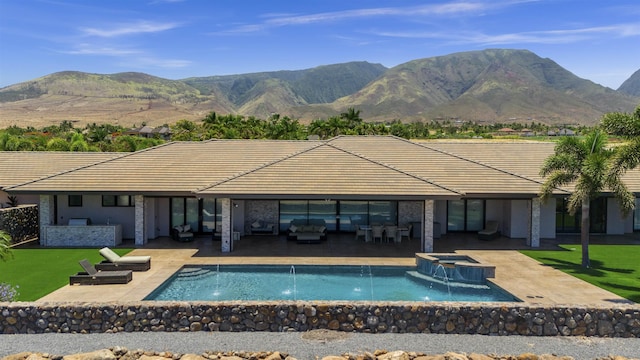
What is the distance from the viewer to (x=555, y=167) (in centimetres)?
1816

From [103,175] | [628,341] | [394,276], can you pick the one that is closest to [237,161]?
[103,175]

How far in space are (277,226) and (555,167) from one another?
1245 centimetres

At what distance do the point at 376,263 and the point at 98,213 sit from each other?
13.3 metres

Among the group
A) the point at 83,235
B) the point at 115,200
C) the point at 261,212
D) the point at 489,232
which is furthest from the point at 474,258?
the point at 83,235

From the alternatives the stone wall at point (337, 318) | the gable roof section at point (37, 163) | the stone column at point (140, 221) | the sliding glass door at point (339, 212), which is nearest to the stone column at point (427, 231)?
the sliding glass door at point (339, 212)

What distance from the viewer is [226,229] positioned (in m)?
20.5

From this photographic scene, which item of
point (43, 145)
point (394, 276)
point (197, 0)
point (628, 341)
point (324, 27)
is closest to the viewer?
point (628, 341)

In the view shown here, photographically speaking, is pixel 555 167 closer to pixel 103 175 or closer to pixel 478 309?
pixel 478 309

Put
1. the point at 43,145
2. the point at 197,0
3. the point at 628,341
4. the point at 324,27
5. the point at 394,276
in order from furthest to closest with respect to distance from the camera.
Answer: the point at 324,27 < the point at 43,145 < the point at 197,0 < the point at 394,276 < the point at 628,341

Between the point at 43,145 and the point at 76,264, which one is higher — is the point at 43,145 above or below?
above

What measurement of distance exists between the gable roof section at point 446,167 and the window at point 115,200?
11804 millimetres

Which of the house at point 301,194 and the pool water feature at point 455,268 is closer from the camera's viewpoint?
the pool water feature at point 455,268

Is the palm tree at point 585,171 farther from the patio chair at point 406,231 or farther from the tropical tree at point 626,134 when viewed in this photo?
the patio chair at point 406,231

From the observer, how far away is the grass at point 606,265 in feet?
50.7
